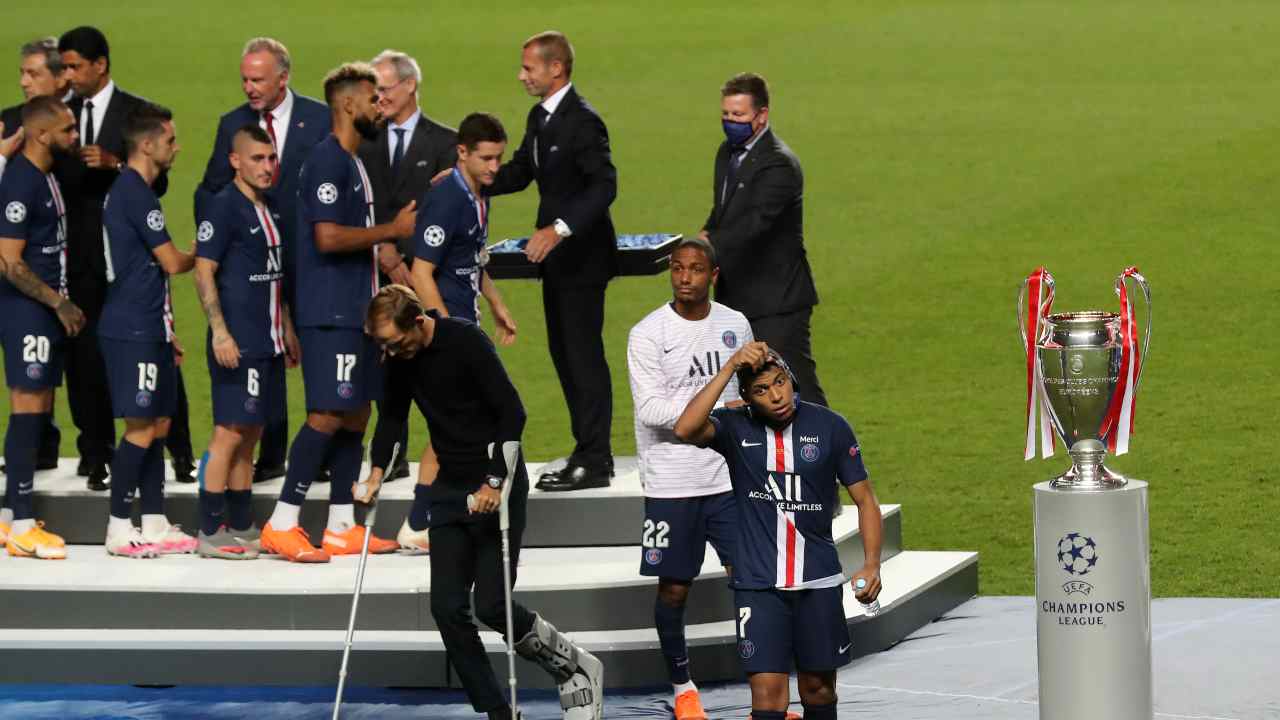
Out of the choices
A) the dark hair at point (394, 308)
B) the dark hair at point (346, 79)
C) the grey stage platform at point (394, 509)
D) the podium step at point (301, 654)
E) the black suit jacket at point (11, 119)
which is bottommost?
the podium step at point (301, 654)

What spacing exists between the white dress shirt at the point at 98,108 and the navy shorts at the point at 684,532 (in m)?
3.86

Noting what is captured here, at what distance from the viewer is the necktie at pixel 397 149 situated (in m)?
9.60

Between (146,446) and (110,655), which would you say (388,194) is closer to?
(146,446)

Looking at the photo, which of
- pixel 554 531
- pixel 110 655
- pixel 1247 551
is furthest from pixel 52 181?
pixel 1247 551

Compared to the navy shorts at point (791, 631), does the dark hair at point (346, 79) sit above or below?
above

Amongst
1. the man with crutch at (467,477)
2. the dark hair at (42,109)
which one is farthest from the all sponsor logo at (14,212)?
the man with crutch at (467,477)

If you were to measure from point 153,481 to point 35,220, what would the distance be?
4.25 feet

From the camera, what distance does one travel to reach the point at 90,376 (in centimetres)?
1001

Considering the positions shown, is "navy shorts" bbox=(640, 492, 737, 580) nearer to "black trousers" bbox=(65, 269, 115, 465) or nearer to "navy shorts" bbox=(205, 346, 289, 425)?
"navy shorts" bbox=(205, 346, 289, 425)

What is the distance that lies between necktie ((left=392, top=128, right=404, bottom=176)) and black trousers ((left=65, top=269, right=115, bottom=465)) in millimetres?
Answer: 1572

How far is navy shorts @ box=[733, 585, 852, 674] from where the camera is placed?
21.0 feet

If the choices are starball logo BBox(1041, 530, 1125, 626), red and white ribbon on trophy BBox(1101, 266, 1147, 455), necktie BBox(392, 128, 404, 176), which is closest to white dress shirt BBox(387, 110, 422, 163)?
necktie BBox(392, 128, 404, 176)

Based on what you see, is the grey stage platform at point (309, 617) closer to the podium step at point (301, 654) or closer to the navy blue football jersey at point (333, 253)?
the podium step at point (301, 654)

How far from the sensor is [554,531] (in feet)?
29.9
